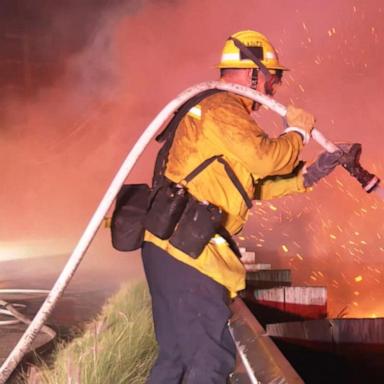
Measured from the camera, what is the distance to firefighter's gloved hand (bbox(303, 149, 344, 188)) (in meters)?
3.07

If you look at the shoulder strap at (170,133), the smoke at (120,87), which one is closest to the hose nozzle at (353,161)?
the shoulder strap at (170,133)

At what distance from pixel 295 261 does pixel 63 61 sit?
3.97 m

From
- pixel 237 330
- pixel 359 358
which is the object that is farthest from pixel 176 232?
pixel 359 358

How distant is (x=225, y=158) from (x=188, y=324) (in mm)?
615

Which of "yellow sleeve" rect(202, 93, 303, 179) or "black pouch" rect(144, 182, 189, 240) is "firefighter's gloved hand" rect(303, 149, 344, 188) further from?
"black pouch" rect(144, 182, 189, 240)

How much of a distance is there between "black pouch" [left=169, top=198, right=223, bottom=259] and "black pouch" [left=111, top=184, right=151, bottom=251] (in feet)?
0.75

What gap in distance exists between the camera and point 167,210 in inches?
111

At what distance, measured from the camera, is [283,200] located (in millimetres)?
9641

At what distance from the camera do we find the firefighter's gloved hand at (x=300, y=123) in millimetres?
2914

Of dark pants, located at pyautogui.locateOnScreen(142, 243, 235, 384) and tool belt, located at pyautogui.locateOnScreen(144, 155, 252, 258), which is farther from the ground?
tool belt, located at pyautogui.locateOnScreen(144, 155, 252, 258)

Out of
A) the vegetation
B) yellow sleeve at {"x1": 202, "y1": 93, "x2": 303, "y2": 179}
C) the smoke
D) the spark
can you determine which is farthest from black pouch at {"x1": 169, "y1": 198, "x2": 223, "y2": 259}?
the spark

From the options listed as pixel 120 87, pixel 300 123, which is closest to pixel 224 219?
pixel 300 123

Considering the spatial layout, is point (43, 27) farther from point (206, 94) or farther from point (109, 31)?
point (206, 94)

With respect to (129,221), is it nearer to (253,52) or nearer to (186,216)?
(186,216)
